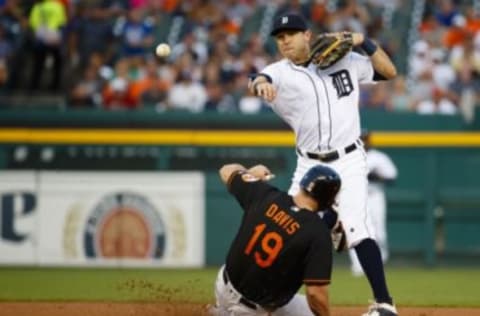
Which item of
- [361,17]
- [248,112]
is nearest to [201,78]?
[248,112]

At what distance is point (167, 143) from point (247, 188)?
7.78 m

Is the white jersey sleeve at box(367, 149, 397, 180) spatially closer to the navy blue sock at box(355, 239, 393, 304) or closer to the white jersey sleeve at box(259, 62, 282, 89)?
the white jersey sleeve at box(259, 62, 282, 89)

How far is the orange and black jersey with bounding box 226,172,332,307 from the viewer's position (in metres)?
6.72

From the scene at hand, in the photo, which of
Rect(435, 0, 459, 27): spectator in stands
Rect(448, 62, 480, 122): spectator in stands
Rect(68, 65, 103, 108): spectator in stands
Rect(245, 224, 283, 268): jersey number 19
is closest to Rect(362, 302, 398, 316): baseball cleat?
Rect(245, 224, 283, 268): jersey number 19

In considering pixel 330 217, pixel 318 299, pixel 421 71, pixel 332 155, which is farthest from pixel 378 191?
pixel 318 299

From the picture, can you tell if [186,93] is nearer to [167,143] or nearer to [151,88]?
[151,88]

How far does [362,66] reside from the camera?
8.45 meters

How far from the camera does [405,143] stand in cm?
1507

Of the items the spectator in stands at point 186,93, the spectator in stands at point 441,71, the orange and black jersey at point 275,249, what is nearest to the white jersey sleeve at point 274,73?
the orange and black jersey at point 275,249

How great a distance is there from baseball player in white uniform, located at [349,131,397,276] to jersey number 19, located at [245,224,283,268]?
687cm

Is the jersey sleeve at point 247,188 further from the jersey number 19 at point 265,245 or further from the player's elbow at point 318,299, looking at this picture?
the player's elbow at point 318,299

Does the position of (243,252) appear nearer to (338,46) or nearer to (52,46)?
(338,46)

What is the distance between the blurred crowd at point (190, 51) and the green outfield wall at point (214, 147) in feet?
1.02

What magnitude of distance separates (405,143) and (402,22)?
109 inches
